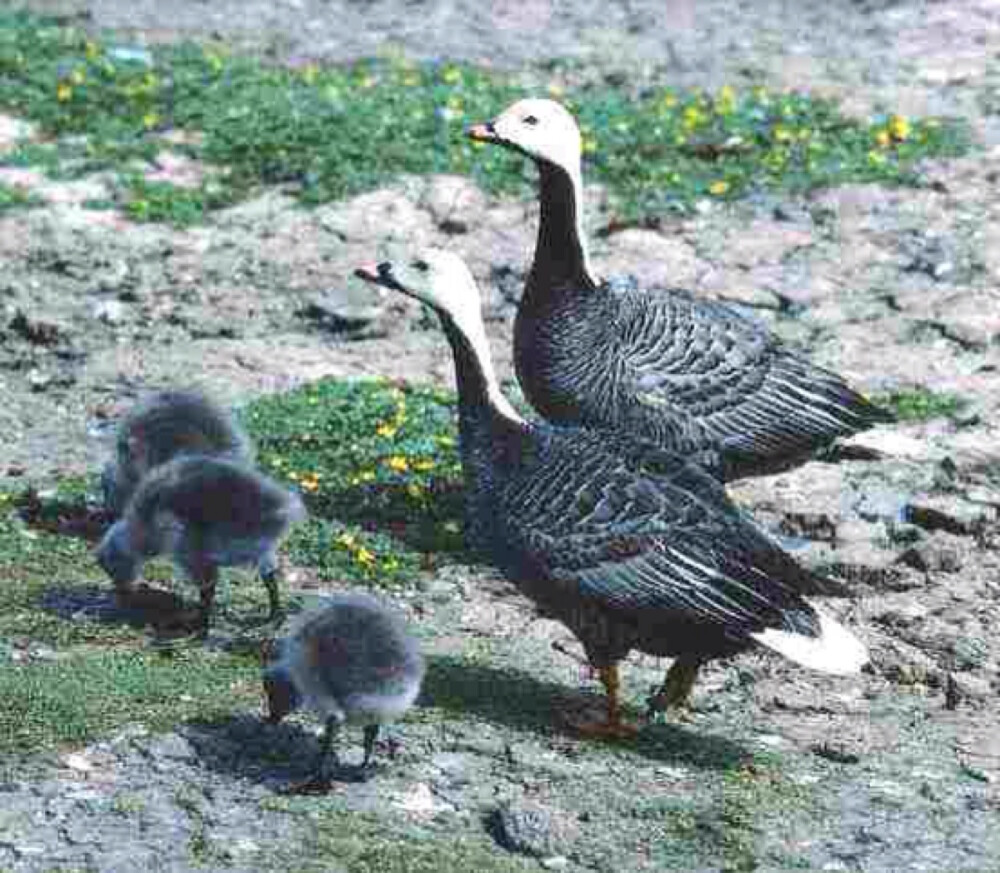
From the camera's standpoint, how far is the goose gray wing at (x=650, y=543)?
287 inches

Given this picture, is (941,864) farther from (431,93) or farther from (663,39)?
(663,39)

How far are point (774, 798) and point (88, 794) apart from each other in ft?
6.94

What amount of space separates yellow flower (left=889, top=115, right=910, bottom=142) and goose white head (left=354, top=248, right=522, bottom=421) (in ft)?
22.9

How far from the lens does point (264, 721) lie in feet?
23.9

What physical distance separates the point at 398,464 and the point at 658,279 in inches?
128

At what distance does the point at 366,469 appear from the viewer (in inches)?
398

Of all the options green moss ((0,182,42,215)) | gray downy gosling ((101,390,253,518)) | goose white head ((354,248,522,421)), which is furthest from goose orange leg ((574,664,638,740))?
green moss ((0,182,42,215))

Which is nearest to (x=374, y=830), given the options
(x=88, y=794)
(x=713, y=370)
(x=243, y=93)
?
(x=88, y=794)

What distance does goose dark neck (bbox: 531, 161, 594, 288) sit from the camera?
30.8 feet

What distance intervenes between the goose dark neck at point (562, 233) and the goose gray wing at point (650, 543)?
1.86m

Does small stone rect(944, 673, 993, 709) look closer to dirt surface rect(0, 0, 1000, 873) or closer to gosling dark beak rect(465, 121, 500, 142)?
dirt surface rect(0, 0, 1000, 873)

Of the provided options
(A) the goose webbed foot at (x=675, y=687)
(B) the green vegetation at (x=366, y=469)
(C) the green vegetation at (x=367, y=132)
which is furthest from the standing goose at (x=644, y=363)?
(C) the green vegetation at (x=367, y=132)

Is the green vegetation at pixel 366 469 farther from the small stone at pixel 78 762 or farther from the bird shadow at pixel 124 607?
the small stone at pixel 78 762

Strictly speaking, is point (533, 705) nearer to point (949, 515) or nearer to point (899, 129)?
point (949, 515)
